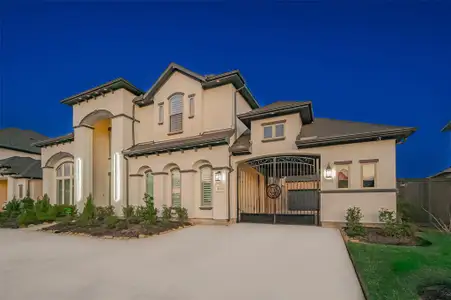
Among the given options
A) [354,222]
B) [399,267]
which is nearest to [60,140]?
[354,222]

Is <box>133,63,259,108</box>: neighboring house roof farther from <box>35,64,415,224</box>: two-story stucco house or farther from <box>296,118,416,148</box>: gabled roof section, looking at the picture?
<box>296,118,416,148</box>: gabled roof section

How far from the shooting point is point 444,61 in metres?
77.2

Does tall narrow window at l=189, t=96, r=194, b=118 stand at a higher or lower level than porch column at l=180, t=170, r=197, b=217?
higher

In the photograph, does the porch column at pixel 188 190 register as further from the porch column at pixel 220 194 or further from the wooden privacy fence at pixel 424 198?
the wooden privacy fence at pixel 424 198

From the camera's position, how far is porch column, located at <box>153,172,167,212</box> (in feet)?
41.3

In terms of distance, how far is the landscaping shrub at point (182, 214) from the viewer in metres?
11.4

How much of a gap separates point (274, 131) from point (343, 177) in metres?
3.53

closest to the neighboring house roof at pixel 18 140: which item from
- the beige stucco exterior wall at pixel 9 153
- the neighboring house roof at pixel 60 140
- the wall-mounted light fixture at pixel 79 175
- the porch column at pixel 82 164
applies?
the beige stucco exterior wall at pixel 9 153

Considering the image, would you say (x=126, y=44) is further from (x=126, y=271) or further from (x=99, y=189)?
(x=126, y=271)

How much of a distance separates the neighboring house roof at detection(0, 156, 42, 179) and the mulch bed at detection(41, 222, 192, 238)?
32.2 feet

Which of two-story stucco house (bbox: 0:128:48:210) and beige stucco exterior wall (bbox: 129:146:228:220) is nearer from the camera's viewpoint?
beige stucco exterior wall (bbox: 129:146:228:220)

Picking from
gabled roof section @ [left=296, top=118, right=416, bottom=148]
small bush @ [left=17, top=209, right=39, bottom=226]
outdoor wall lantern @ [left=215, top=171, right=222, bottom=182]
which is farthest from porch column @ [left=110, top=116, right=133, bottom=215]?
gabled roof section @ [left=296, top=118, right=416, bottom=148]

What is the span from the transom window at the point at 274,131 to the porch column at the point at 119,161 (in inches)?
334

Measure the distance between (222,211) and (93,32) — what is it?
38.7m
